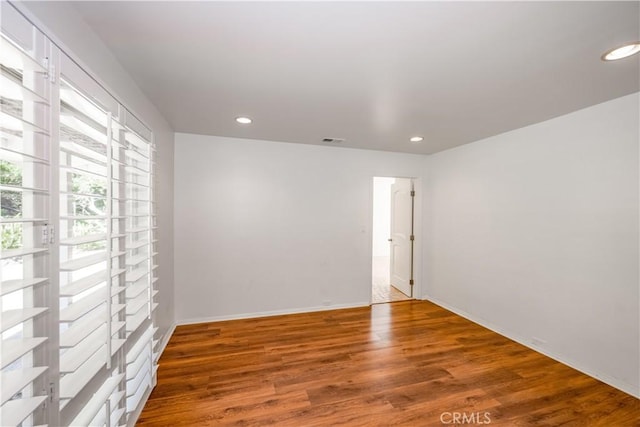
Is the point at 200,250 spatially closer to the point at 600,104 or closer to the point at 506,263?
the point at 506,263

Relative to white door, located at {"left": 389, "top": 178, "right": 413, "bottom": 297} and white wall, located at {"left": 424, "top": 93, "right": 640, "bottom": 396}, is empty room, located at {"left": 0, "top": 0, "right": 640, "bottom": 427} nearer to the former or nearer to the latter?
white wall, located at {"left": 424, "top": 93, "right": 640, "bottom": 396}

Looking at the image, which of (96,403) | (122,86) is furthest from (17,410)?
(122,86)

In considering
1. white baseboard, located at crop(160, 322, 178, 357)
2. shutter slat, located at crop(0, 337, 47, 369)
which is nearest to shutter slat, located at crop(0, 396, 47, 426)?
shutter slat, located at crop(0, 337, 47, 369)

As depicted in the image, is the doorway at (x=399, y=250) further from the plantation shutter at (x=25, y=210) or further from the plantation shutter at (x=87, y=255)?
the plantation shutter at (x=25, y=210)

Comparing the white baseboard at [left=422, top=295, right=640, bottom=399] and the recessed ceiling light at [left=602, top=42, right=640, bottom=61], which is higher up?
the recessed ceiling light at [left=602, top=42, right=640, bottom=61]

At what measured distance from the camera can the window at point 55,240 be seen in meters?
0.81

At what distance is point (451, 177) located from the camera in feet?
12.3

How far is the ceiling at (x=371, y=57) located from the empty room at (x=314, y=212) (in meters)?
0.02

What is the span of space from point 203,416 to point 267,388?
1.59 feet

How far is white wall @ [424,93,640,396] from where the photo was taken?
2043 mm

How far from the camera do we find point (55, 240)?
3.21 ft

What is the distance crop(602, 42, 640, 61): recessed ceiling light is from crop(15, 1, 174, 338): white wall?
280cm

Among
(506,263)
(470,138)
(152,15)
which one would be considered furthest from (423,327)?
(152,15)

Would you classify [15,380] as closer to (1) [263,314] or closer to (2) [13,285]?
(2) [13,285]
